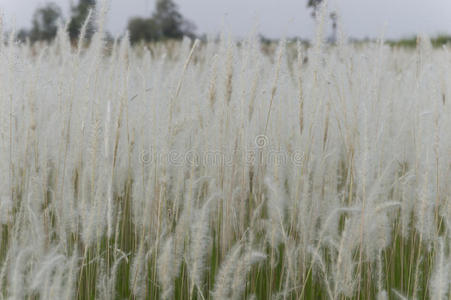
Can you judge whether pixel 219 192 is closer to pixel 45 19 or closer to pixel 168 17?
pixel 45 19

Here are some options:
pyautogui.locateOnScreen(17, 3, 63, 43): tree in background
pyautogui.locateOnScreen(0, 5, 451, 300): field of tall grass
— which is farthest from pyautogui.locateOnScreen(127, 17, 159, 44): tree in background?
pyautogui.locateOnScreen(0, 5, 451, 300): field of tall grass

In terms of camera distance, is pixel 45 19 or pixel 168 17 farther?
pixel 168 17

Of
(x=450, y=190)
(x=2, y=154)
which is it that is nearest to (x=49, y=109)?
(x=2, y=154)

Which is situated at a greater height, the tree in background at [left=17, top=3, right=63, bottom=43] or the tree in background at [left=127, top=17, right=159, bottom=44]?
the tree in background at [left=127, top=17, right=159, bottom=44]

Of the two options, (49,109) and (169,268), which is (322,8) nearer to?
(169,268)

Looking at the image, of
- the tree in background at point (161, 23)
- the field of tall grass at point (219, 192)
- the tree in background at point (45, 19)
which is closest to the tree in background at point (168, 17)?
the tree in background at point (161, 23)

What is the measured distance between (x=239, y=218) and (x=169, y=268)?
0.46 meters

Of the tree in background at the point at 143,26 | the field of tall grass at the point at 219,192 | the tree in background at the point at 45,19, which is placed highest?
the tree in background at the point at 143,26

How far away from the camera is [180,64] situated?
5.73ft

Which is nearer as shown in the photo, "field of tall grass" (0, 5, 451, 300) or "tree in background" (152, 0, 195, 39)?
"field of tall grass" (0, 5, 451, 300)

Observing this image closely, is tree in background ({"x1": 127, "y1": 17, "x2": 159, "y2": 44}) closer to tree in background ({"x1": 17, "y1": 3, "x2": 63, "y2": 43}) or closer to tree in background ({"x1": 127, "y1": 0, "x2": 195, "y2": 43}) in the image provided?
tree in background ({"x1": 127, "y1": 0, "x2": 195, "y2": 43})

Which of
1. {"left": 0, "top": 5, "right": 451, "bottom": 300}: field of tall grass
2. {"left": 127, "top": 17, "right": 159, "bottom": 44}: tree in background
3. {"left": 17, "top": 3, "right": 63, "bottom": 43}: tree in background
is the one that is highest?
{"left": 127, "top": 17, "right": 159, "bottom": 44}: tree in background

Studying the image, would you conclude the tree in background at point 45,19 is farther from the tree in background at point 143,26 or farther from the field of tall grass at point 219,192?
the tree in background at point 143,26

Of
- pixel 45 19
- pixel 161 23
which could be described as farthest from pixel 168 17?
pixel 45 19
